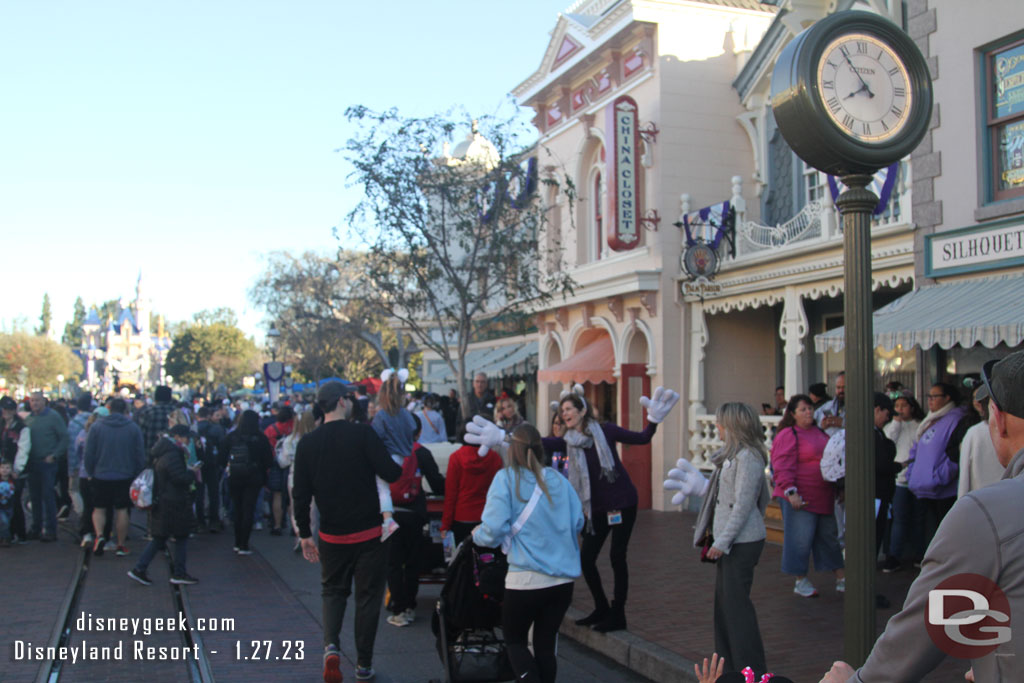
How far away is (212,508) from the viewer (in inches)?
534

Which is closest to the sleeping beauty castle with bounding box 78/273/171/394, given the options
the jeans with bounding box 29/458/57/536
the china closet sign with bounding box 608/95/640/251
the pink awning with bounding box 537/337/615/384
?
the pink awning with bounding box 537/337/615/384

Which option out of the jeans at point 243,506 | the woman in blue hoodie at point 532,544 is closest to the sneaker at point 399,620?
the woman in blue hoodie at point 532,544

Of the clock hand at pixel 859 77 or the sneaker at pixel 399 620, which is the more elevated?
the clock hand at pixel 859 77

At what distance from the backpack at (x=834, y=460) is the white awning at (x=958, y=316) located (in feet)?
2.93

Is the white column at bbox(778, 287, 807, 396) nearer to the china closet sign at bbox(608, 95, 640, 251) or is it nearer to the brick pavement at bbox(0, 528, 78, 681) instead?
the china closet sign at bbox(608, 95, 640, 251)

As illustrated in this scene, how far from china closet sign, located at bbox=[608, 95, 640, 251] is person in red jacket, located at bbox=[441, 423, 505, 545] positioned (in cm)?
870

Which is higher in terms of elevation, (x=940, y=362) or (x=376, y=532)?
(x=940, y=362)

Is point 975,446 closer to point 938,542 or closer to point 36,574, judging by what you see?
point 938,542

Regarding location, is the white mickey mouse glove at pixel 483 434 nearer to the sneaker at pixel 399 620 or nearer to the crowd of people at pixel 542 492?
the crowd of people at pixel 542 492

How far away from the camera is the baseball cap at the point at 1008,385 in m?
2.06

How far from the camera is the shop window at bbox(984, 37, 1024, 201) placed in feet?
30.4

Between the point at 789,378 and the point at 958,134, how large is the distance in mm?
4383

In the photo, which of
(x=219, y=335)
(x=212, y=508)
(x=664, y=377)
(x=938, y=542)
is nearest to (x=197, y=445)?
(x=212, y=508)

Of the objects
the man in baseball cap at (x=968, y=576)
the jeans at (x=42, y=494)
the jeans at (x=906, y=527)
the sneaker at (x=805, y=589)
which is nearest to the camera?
the man in baseball cap at (x=968, y=576)
